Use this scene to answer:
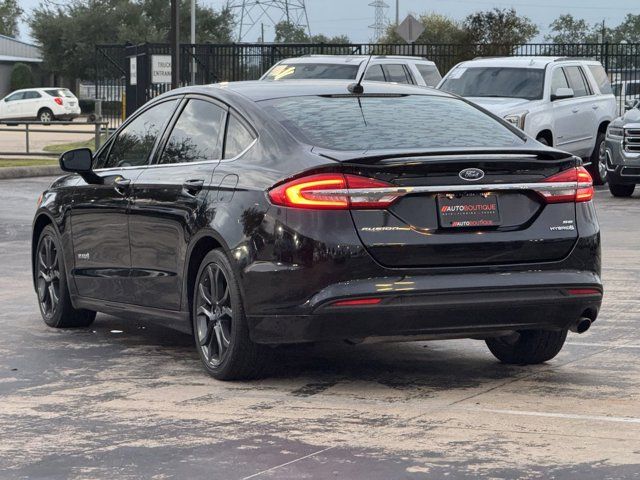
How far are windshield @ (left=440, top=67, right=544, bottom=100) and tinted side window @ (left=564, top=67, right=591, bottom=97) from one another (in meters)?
1.03

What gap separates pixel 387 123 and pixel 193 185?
109cm

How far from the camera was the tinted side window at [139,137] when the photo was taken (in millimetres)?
8883

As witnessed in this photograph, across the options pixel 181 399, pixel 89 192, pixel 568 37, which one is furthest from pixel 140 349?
pixel 568 37

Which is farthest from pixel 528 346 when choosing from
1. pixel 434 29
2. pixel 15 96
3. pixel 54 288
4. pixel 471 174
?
pixel 434 29

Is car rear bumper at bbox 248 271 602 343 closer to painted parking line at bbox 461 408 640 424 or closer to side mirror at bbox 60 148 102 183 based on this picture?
painted parking line at bbox 461 408 640 424

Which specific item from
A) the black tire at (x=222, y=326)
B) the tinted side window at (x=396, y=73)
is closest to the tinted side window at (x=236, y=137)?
the black tire at (x=222, y=326)

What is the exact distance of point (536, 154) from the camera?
24.5 ft

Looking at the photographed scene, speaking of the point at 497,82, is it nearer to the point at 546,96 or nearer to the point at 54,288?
the point at 546,96

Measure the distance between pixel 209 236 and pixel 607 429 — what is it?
2.35 meters

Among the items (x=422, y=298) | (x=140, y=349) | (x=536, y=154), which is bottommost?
(x=140, y=349)

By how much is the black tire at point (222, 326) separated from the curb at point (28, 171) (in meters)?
18.9

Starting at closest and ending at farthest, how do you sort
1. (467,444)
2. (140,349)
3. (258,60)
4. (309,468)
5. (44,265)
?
(309,468)
(467,444)
(140,349)
(44,265)
(258,60)

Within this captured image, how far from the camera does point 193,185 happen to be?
315 inches

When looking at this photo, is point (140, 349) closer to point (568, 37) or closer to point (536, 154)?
point (536, 154)
